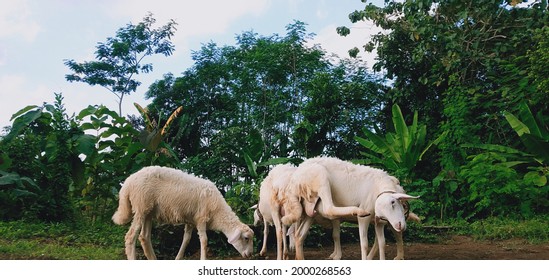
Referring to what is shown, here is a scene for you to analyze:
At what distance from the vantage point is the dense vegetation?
1121 cm

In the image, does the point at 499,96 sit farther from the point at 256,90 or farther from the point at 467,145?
the point at 256,90

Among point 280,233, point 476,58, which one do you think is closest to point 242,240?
point 280,233

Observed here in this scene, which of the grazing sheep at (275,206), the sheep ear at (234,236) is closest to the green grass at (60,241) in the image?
the sheep ear at (234,236)

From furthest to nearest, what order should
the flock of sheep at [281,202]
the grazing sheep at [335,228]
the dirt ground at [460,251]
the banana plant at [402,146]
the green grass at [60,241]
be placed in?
the banana plant at [402,146] → the dirt ground at [460,251] → the green grass at [60,241] → the grazing sheep at [335,228] → the flock of sheep at [281,202]

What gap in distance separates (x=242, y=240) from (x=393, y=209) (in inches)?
85.0

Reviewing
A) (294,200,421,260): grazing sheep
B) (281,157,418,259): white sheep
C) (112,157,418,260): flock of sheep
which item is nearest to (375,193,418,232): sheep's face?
(281,157,418,259): white sheep

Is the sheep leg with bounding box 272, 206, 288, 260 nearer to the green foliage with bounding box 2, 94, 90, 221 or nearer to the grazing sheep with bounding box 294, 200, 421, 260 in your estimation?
the grazing sheep with bounding box 294, 200, 421, 260

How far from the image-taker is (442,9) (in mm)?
14023

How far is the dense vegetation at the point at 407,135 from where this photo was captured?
11211 millimetres

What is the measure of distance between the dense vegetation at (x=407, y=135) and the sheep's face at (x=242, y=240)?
13.6 feet

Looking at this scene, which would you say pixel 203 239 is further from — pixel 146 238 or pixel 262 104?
pixel 262 104

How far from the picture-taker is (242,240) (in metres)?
7.31

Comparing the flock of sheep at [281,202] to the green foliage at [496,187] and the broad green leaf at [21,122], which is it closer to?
the broad green leaf at [21,122]

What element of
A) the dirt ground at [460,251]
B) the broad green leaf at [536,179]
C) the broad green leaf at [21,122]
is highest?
the broad green leaf at [21,122]
